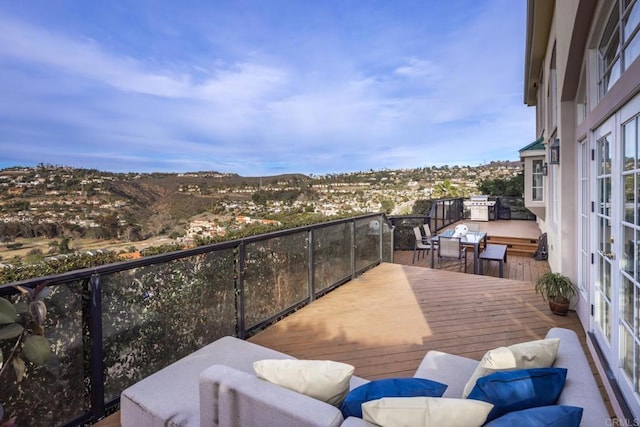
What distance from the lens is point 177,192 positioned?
6.45m

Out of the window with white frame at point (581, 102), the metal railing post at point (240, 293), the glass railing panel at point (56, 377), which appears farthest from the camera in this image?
the window with white frame at point (581, 102)

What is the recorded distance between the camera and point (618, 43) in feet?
7.59

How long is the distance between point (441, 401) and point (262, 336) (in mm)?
2758

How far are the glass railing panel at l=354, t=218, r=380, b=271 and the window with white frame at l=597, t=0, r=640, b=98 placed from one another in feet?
12.5

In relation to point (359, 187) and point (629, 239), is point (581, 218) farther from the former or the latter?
point (359, 187)

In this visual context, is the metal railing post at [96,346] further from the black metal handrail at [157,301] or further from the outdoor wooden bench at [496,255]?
the outdoor wooden bench at [496,255]

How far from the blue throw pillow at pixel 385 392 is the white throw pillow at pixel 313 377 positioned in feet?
0.26

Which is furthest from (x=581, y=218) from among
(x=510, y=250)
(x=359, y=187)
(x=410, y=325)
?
(x=359, y=187)

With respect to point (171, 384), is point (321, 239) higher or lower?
higher

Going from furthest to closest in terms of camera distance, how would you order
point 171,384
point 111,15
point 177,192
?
point 177,192
point 111,15
point 171,384

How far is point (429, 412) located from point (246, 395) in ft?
2.49

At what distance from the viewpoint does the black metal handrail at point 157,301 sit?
2.07 meters

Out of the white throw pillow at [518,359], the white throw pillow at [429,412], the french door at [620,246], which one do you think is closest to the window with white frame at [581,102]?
the french door at [620,246]

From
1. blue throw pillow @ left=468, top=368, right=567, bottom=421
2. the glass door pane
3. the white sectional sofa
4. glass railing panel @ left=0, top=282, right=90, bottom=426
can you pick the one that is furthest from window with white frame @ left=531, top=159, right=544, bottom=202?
glass railing panel @ left=0, top=282, right=90, bottom=426
